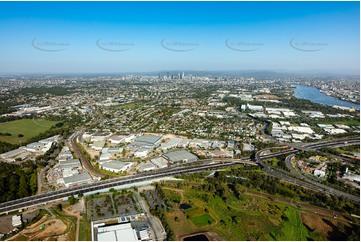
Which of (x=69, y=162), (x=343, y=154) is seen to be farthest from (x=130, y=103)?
(x=343, y=154)

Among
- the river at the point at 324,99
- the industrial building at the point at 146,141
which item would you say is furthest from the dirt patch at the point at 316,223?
the river at the point at 324,99

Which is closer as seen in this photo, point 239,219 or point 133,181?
point 239,219

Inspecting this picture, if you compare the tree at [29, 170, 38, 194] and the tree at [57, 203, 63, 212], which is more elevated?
the tree at [29, 170, 38, 194]

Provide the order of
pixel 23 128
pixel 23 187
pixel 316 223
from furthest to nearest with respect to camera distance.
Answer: pixel 23 128
pixel 23 187
pixel 316 223

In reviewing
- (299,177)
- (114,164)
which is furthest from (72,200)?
(299,177)

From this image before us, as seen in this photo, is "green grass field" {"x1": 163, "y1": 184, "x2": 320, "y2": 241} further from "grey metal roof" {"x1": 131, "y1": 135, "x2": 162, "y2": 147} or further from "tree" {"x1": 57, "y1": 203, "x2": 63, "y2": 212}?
"grey metal roof" {"x1": 131, "y1": 135, "x2": 162, "y2": 147}

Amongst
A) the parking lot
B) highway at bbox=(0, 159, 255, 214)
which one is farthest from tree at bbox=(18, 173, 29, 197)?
the parking lot

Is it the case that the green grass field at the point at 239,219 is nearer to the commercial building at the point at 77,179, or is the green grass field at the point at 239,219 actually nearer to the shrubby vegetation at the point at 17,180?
the commercial building at the point at 77,179

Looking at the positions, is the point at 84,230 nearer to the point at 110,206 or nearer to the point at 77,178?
the point at 110,206
